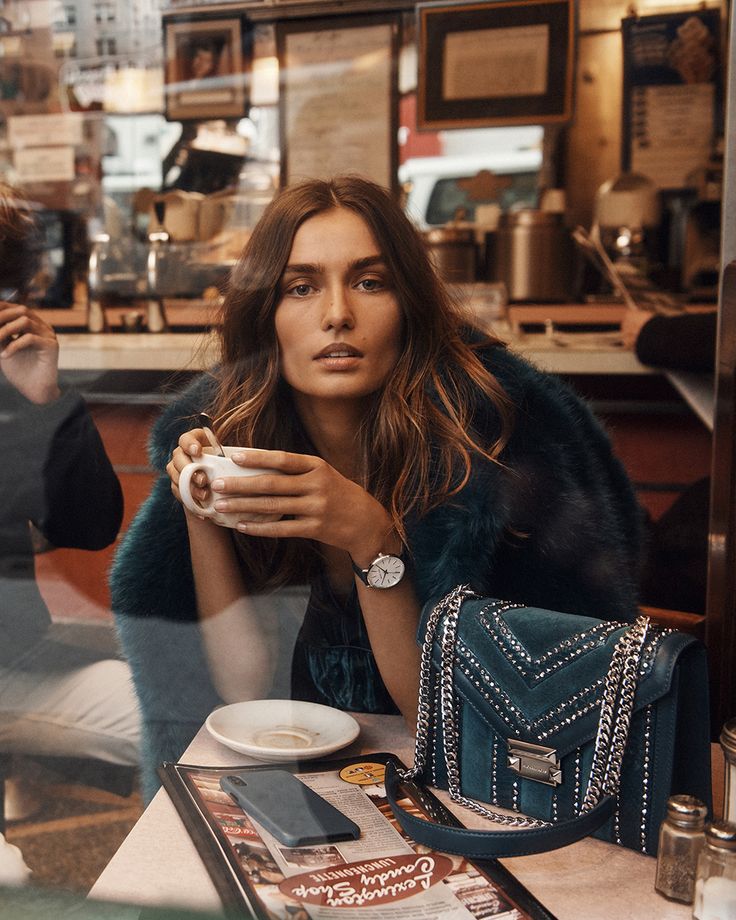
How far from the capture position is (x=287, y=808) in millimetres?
839

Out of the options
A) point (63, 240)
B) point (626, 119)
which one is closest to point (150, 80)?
point (63, 240)

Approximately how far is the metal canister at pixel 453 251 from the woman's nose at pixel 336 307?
170 millimetres

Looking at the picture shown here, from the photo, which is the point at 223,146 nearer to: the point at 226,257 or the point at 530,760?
the point at 226,257

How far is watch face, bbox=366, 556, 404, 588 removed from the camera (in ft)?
3.35

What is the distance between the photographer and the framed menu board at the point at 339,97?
1026mm

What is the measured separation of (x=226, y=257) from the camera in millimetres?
1019

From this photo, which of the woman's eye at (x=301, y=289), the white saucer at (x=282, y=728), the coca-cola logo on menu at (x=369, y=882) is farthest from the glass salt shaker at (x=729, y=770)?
the woman's eye at (x=301, y=289)

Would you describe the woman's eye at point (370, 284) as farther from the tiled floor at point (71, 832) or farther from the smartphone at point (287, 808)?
the tiled floor at point (71, 832)

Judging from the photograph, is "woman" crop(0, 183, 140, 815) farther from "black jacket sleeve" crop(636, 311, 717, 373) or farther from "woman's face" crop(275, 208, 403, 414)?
"black jacket sleeve" crop(636, 311, 717, 373)

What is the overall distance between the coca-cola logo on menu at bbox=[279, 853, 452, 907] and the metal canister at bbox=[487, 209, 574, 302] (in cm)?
76

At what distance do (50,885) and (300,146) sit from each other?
2.94 ft

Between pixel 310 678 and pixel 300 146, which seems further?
pixel 310 678

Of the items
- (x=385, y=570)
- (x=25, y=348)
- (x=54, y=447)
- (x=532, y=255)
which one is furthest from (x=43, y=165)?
(x=532, y=255)

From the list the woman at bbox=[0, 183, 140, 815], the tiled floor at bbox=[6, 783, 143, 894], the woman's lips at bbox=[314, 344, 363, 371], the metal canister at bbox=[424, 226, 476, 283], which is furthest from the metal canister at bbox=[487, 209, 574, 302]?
the tiled floor at bbox=[6, 783, 143, 894]
